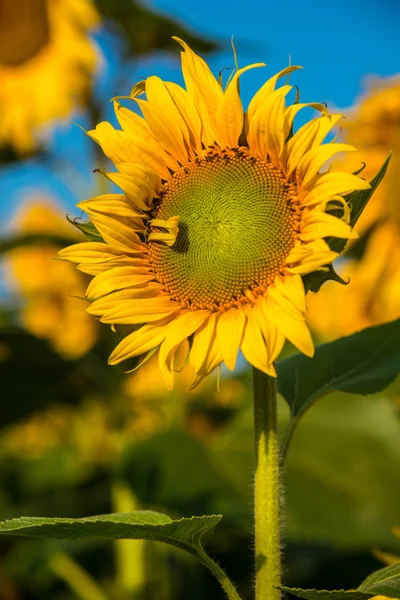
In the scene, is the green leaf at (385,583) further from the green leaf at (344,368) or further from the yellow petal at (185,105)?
the yellow petal at (185,105)

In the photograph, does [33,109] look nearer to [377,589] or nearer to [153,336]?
[153,336]

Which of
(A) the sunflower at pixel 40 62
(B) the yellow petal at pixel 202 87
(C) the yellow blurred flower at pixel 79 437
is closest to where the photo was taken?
(B) the yellow petal at pixel 202 87

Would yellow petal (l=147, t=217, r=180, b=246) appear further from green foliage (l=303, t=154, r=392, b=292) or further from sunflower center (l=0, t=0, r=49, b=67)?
sunflower center (l=0, t=0, r=49, b=67)

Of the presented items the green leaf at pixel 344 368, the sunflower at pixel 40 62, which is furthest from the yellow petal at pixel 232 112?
the sunflower at pixel 40 62

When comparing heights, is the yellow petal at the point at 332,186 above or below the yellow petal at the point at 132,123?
below

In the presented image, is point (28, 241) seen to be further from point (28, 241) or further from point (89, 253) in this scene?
point (89, 253)
